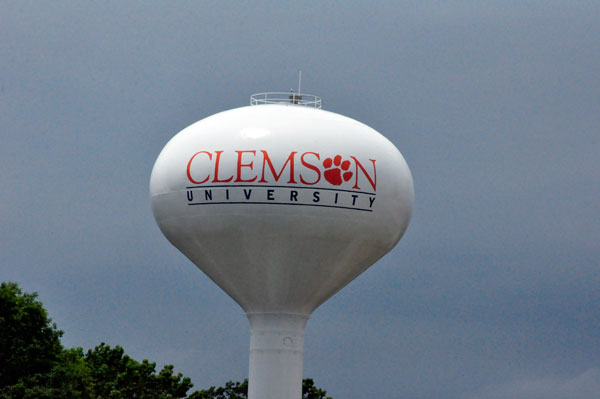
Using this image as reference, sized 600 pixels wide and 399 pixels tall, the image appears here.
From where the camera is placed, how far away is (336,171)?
30.3 metres

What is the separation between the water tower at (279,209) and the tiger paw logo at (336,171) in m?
0.02

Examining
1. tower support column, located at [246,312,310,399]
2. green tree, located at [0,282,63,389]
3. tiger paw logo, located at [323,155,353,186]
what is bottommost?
tower support column, located at [246,312,310,399]

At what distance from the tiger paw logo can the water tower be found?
0.02 m

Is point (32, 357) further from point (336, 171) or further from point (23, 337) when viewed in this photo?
point (336, 171)

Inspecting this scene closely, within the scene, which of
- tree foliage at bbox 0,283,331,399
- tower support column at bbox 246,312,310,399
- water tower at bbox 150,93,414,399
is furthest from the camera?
tree foliage at bbox 0,283,331,399

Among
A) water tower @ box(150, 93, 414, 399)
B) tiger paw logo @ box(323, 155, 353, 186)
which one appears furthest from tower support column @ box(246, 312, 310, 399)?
tiger paw logo @ box(323, 155, 353, 186)

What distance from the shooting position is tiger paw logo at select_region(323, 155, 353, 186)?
3023cm

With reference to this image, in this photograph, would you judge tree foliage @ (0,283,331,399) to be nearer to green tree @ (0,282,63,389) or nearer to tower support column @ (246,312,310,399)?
green tree @ (0,282,63,389)

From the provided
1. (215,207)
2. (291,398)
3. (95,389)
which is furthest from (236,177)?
(95,389)

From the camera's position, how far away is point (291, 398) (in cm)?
3188

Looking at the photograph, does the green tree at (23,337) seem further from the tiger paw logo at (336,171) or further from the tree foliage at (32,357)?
the tiger paw logo at (336,171)

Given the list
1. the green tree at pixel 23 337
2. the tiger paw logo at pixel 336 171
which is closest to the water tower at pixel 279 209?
the tiger paw logo at pixel 336 171

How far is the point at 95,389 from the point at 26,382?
9.44m

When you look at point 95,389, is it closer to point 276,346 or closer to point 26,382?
point 26,382
